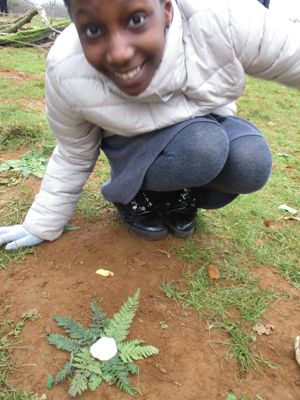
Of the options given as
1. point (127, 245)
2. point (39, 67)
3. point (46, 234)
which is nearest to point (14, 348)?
point (46, 234)

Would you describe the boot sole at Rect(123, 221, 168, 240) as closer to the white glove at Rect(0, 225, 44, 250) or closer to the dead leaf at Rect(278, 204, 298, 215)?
the white glove at Rect(0, 225, 44, 250)

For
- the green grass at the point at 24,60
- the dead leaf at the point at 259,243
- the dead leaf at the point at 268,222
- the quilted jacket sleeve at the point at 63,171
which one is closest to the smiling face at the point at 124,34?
the quilted jacket sleeve at the point at 63,171

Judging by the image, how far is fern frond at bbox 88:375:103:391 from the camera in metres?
1.34

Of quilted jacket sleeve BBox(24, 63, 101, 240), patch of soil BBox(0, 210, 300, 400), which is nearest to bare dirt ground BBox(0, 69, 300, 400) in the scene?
patch of soil BBox(0, 210, 300, 400)

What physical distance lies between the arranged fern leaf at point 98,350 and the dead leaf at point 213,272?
0.41 m

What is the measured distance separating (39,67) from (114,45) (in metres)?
4.91

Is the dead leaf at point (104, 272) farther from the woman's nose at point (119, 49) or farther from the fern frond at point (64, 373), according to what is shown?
the woman's nose at point (119, 49)

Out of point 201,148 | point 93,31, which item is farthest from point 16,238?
point 93,31

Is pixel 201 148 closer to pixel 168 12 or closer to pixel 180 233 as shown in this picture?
pixel 168 12

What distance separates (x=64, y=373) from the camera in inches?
53.6

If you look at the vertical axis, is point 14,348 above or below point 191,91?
below

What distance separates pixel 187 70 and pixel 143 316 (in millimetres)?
915

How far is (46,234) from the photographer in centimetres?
193

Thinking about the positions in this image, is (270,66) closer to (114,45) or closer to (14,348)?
(114,45)
